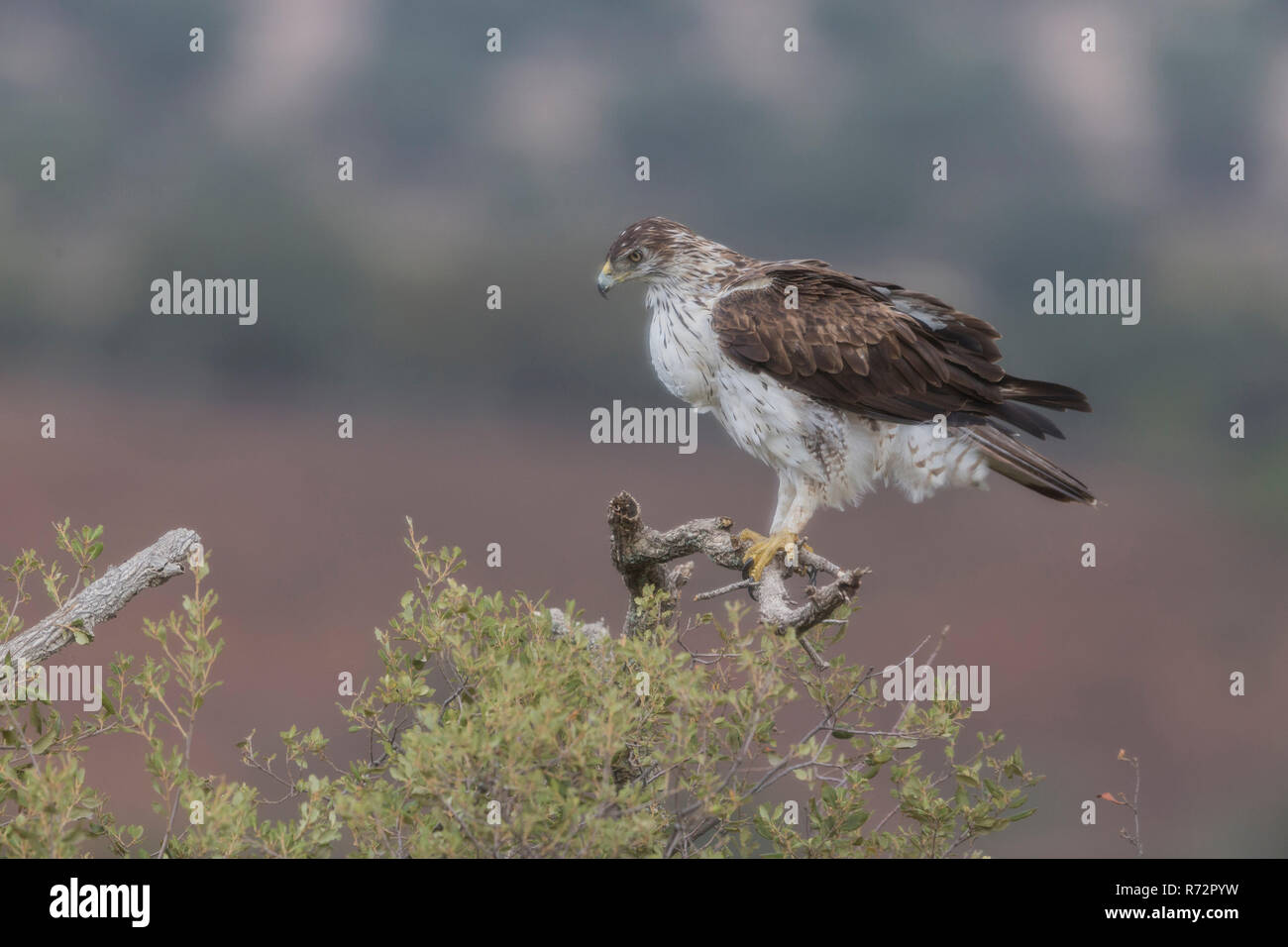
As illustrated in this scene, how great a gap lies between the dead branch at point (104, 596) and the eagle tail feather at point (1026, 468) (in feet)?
8.69

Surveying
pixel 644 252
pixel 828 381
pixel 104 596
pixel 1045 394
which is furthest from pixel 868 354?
pixel 104 596

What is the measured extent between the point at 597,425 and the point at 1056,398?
164 cm

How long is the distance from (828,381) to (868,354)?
174mm

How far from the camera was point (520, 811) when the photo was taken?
296 centimetres

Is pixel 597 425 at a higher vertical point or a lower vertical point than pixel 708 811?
higher

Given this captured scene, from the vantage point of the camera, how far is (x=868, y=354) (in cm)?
450

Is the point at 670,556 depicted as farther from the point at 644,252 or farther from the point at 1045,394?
the point at 1045,394

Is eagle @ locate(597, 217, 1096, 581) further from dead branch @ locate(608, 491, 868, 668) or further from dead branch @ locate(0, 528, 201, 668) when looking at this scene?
dead branch @ locate(0, 528, 201, 668)

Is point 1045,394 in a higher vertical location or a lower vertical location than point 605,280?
lower

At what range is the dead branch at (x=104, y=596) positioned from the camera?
3.78m

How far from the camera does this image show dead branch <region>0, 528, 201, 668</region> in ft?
12.4

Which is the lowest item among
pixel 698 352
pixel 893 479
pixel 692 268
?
pixel 893 479
